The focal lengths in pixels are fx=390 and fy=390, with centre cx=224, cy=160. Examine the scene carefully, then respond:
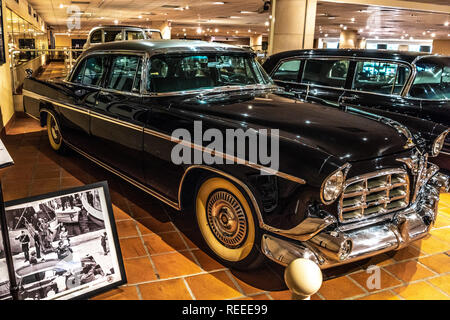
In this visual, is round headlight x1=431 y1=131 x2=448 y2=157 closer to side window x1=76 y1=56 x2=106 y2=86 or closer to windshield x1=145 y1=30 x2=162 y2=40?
side window x1=76 y1=56 x2=106 y2=86

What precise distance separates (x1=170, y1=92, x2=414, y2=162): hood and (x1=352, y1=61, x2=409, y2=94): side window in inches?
85.5

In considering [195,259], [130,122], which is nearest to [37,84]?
[130,122]

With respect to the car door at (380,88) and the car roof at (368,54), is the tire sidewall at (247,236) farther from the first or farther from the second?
the car roof at (368,54)

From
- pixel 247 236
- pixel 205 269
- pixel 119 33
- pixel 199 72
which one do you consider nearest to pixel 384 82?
pixel 199 72

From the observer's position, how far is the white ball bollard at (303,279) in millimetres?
1985

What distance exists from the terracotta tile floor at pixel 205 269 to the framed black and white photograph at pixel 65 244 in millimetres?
349

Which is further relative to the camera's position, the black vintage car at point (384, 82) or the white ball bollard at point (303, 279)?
the black vintage car at point (384, 82)

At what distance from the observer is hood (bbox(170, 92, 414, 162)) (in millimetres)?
2680

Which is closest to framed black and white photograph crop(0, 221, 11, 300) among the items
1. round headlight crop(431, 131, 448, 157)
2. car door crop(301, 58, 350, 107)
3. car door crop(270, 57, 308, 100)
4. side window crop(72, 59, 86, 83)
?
side window crop(72, 59, 86, 83)

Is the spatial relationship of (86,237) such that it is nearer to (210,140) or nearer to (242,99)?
(210,140)

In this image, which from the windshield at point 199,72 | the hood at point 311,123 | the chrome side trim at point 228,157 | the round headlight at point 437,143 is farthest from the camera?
the windshield at point 199,72

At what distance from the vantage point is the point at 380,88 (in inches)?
210

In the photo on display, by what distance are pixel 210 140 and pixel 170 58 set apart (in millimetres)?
1282

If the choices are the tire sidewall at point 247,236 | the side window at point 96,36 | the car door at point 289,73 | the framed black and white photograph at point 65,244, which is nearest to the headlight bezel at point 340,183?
the tire sidewall at point 247,236
